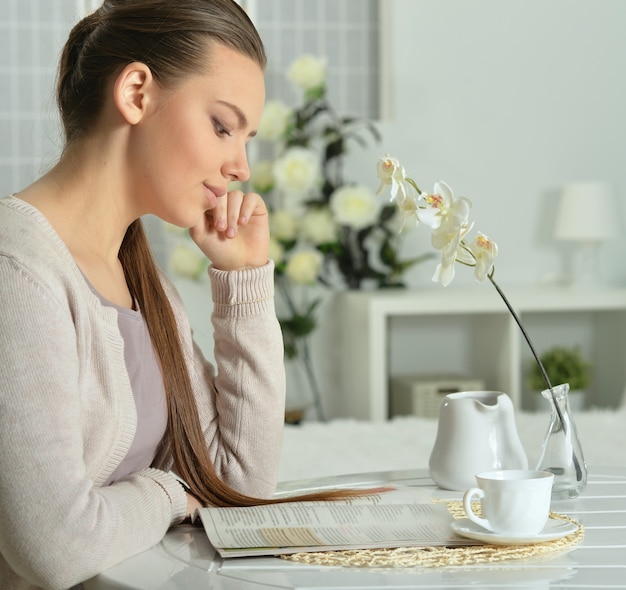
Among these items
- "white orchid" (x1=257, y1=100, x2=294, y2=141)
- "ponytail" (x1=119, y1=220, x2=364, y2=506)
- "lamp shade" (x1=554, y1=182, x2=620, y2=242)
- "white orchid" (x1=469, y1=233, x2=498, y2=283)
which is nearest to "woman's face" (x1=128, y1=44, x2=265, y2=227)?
"ponytail" (x1=119, y1=220, x2=364, y2=506)

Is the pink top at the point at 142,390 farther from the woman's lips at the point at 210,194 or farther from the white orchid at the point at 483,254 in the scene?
the white orchid at the point at 483,254

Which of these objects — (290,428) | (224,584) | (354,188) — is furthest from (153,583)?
(354,188)

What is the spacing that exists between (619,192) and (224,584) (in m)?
3.75

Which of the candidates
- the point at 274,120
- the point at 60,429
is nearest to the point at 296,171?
the point at 274,120

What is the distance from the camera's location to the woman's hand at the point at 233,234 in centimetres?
159

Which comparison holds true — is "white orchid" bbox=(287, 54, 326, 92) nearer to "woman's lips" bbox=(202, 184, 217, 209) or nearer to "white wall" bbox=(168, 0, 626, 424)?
"white wall" bbox=(168, 0, 626, 424)

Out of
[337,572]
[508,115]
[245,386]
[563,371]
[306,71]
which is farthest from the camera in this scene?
[508,115]

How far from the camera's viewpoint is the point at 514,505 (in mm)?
1112

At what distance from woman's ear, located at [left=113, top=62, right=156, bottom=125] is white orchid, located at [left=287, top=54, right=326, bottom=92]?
2589 mm

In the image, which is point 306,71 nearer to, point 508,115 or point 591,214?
point 508,115

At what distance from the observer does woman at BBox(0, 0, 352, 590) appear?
3.54 feet

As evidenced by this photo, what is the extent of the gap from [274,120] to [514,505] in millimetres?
2876

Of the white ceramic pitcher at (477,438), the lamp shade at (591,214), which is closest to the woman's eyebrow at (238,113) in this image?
the white ceramic pitcher at (477,438)

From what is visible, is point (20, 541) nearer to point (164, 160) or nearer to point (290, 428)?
point (164, 160)
